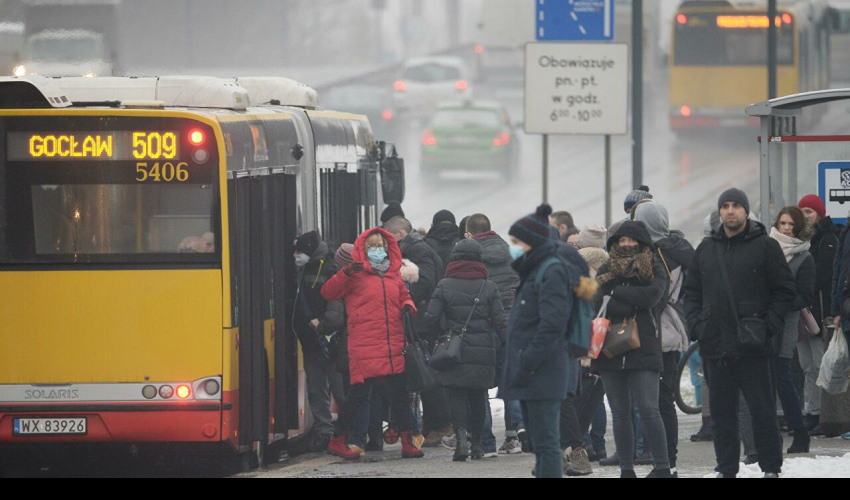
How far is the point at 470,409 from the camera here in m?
11.0

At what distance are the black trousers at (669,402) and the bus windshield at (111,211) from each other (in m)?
2.96

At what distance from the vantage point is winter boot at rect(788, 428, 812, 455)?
10.6 metres

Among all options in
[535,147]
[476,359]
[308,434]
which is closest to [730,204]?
[476,359]

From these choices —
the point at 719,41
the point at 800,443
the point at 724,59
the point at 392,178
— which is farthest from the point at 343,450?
the point at 719,41

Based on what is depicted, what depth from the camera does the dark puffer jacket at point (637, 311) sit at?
29.8 ft

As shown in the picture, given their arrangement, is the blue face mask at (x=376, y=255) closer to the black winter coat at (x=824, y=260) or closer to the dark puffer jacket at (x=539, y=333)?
the dark puffer jacket at (x=539, y=333)

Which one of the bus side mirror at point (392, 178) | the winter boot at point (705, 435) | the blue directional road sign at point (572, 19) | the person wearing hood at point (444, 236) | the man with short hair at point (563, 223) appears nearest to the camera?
the winter boot at point (705, 435)

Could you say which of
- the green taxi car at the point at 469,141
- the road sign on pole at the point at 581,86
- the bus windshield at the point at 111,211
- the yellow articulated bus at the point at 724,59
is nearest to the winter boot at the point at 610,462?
the bus windshield at the point at 111,211

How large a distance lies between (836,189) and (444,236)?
3091 mm

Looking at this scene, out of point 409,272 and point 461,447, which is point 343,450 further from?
point 409,272

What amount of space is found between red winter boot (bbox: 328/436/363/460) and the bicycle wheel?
313 centimetres

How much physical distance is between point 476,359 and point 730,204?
260 centimetres

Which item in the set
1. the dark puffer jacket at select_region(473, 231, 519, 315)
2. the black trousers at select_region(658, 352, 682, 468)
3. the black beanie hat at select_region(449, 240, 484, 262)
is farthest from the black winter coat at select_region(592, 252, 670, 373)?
the dark puffer jacket at select_region(473, 231, 519, 315)

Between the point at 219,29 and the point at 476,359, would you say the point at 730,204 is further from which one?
the point at 219,29
